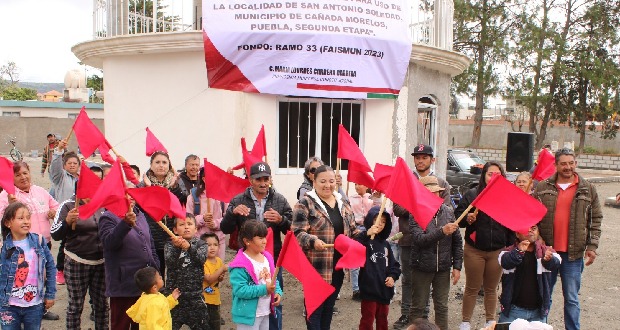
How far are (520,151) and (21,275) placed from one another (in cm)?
875

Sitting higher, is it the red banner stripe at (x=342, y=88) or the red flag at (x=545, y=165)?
the red banner stripe at (x=342, y=88)

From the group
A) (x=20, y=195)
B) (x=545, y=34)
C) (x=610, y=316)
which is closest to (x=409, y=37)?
(x=610, y=316)

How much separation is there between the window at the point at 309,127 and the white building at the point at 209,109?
0.02 m

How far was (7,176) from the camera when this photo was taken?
17.4 ft

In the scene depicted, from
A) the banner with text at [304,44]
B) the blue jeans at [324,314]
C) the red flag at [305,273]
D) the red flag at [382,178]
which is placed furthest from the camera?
the banner with text at [304,44]

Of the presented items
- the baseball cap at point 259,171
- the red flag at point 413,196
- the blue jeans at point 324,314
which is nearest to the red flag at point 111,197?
the baseball cap at point 259,171

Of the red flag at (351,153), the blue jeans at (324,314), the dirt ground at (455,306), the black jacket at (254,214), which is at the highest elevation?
the red flag at (351,153)

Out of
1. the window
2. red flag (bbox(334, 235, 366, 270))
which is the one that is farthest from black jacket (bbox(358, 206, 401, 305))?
the window

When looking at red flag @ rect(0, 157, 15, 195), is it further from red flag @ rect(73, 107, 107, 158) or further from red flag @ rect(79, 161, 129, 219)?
red flag @ rect(79, 161, 129, 219)

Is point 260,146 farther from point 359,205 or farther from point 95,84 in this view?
point 95,84

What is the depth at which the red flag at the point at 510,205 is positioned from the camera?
445 centimetres

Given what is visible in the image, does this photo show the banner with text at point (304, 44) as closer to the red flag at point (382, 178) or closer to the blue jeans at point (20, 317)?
the red flag at point (382, 178)

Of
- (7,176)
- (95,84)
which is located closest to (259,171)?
(7,176)

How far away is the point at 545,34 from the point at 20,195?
29254mm
